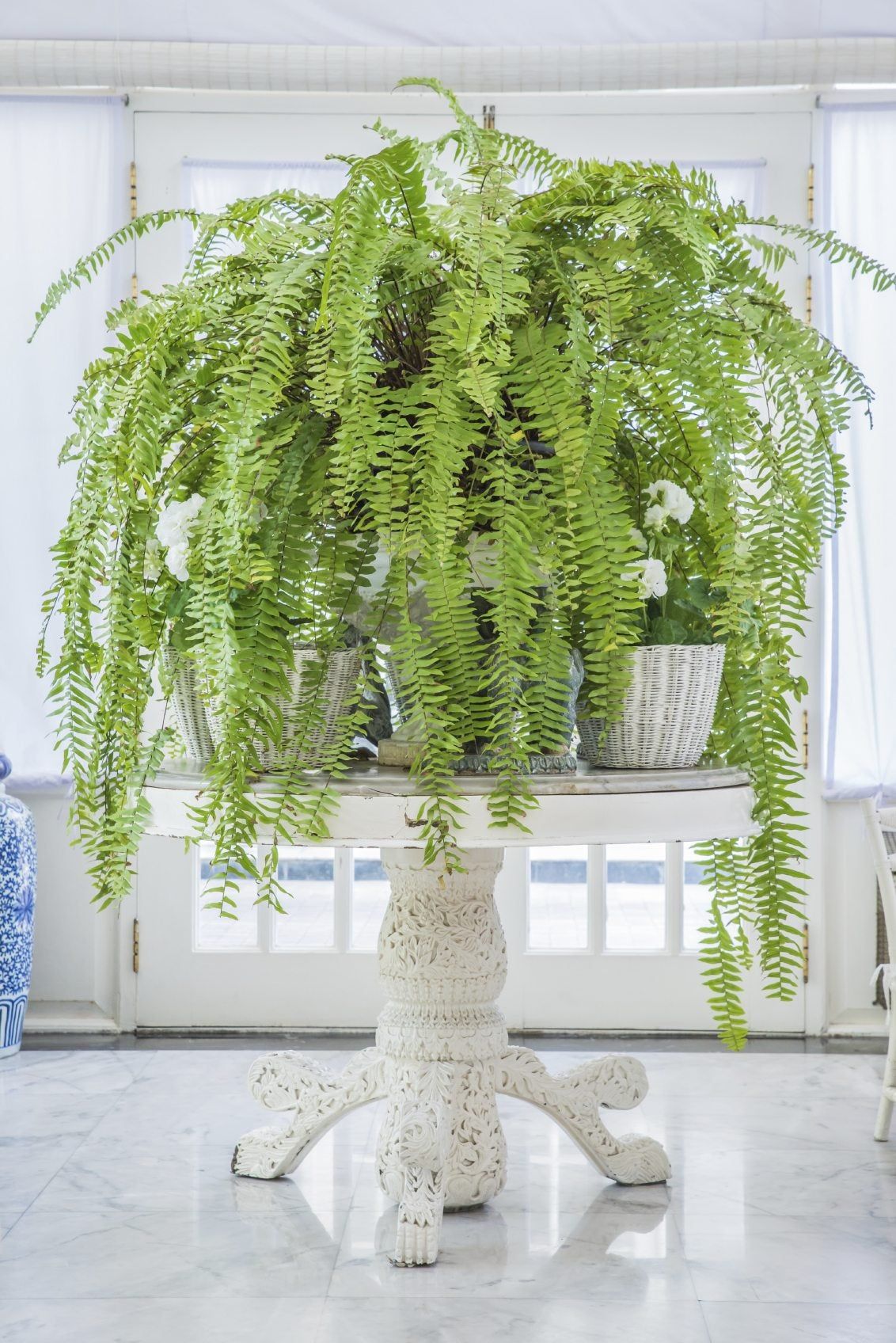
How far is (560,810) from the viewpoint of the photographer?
4.34ft

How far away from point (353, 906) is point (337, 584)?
1.70 metres

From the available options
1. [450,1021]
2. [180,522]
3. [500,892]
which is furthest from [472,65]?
[450,1021]

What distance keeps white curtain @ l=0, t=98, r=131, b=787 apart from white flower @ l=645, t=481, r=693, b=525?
1.78 metres

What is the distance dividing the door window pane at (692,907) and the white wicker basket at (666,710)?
1516 mm

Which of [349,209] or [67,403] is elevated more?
[67,403]

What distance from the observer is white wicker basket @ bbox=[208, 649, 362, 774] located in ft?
4.49

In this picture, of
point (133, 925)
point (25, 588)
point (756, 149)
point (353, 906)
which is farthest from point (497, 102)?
point (133, 925)

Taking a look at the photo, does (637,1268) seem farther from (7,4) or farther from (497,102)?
(7,4)

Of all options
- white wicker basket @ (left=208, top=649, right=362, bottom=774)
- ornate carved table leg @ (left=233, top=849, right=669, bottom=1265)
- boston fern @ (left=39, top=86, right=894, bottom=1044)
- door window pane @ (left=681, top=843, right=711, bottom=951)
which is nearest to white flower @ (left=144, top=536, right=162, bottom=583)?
boston fern @ (left=39, top=86, right=894, bottom=1044)

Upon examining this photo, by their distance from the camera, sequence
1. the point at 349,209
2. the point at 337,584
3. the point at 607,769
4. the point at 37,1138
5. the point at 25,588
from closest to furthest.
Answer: the point at 349,209, the point at 337,584, the point at 607,769, the point at 37,1138, the point at 25,588

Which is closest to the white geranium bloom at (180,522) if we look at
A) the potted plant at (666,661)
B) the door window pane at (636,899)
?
the potted plant at (666,661)

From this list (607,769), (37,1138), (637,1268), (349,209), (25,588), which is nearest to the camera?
(349,209)

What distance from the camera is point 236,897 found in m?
3.01

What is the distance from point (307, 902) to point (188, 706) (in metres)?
1.55
